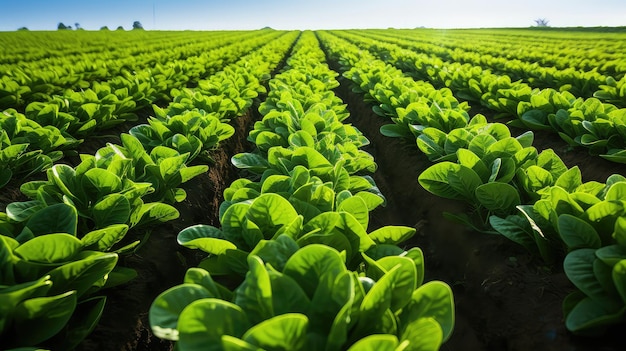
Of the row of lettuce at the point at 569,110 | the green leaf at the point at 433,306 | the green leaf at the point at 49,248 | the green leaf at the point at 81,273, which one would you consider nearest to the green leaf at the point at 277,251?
the green leaf at the point at 433,306

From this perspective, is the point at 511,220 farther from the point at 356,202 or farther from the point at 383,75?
the point at 383,75

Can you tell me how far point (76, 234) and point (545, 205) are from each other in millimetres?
2220

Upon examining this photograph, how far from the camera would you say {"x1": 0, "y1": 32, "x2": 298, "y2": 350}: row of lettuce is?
128 cm

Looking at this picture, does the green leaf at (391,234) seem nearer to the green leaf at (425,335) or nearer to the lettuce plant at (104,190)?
the green leaf at (425,335)

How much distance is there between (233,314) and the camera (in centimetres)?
105

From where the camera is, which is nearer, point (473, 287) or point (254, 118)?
point (473, 287)

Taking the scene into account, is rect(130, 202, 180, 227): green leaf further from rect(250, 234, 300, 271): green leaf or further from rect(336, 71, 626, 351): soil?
rect(336, 71, 626, 351): soil

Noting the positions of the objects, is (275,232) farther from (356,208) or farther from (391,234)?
(391,234)

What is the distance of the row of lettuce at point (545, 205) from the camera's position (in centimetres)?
140

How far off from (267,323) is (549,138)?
4.35 meters

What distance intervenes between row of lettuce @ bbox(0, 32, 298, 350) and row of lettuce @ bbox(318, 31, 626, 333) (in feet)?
5.33

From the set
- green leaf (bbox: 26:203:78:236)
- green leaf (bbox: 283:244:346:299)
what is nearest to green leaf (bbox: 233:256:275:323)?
green leaf (bbox: 283:244:346:299)

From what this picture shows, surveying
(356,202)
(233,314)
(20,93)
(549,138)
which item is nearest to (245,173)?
(356,202)

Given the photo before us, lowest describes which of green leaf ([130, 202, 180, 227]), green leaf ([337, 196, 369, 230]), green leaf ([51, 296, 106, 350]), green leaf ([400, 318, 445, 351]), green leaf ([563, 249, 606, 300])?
green leaf ([51, 296, 106, 350])
